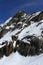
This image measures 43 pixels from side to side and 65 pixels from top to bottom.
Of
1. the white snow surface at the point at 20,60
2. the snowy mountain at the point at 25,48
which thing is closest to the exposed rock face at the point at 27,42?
the snowy mountain at the point at 25,48

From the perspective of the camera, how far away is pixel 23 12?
6531cm

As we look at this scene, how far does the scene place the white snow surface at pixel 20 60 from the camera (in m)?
36.8

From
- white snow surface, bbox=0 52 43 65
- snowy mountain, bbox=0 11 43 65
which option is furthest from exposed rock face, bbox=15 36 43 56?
white snow surface, bbox=0 52 43 65

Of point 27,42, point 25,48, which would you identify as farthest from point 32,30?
point 25,48

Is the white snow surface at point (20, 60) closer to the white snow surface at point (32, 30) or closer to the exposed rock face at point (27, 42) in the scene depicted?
the exposed rock face at point (27, 42)

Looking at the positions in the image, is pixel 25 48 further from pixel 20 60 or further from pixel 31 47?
pixel 20 60

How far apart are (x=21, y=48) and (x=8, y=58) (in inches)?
114

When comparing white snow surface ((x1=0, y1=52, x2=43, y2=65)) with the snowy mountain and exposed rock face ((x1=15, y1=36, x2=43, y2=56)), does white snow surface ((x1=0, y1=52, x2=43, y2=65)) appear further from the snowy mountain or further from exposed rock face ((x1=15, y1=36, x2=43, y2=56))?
exposed rock face ((x1=15, y1=36, x2=43, y2=56))

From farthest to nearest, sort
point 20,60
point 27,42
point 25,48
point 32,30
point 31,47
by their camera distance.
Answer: point 32,30
point 27,42
point 25,48
point 31,47
point 20,60

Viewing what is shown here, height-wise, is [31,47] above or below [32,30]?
below

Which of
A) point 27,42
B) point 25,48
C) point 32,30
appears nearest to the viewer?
point 25,48

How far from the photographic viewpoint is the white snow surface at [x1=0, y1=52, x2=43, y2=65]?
121ft

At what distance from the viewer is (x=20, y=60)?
130 feet

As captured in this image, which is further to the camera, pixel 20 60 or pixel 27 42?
pixel 27 42
